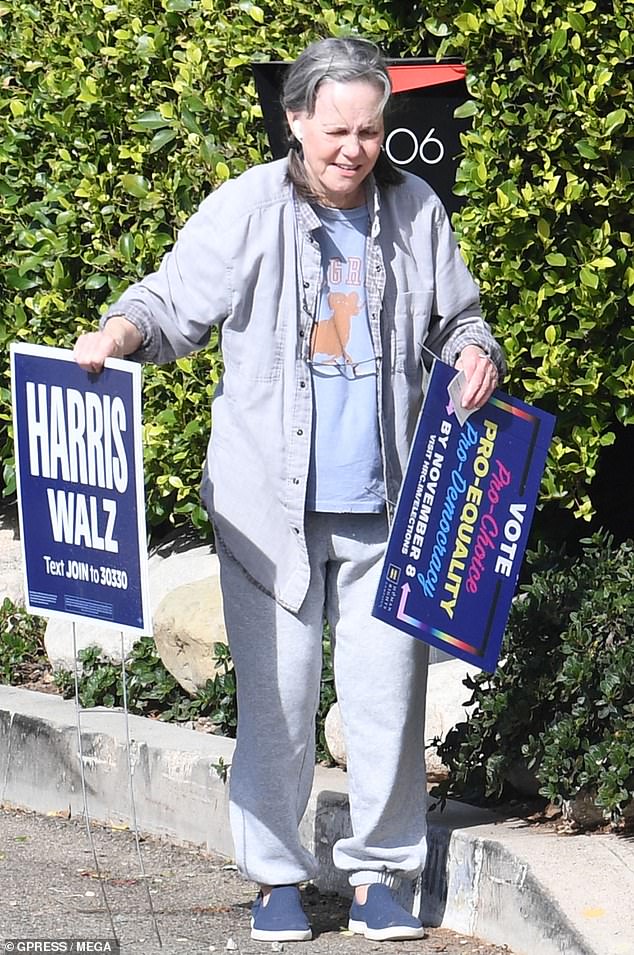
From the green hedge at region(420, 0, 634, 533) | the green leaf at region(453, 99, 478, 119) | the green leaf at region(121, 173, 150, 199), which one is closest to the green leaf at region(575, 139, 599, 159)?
the green hedge at region(420, 0, 634, 533)

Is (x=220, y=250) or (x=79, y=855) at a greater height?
(x=220, y=250)

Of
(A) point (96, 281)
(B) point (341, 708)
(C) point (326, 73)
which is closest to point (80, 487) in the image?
(B) point (341, 708)

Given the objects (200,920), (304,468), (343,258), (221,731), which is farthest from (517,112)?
(200,920)

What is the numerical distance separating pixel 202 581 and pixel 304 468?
221 centimetres

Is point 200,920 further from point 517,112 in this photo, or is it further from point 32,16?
point 32,16

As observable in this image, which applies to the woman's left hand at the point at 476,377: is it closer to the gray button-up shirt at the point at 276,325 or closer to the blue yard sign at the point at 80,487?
the gray button-up shirt at the point at 276,325

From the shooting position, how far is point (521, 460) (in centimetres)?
402

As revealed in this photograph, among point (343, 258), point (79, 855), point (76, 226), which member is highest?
point (343, 258)

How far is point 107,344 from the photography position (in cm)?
381

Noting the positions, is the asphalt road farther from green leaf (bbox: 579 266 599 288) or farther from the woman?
green leaf (bbox: 579 266 599 288)

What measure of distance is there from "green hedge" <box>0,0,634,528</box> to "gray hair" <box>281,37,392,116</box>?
1258 millimetres

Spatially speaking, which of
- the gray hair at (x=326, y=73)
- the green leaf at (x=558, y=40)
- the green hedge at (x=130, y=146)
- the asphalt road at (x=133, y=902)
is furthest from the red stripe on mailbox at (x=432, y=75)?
the asphalt road at (x=133, y=902)

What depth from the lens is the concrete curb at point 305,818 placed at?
3.94 metres

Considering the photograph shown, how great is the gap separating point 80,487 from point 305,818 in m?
1.31
